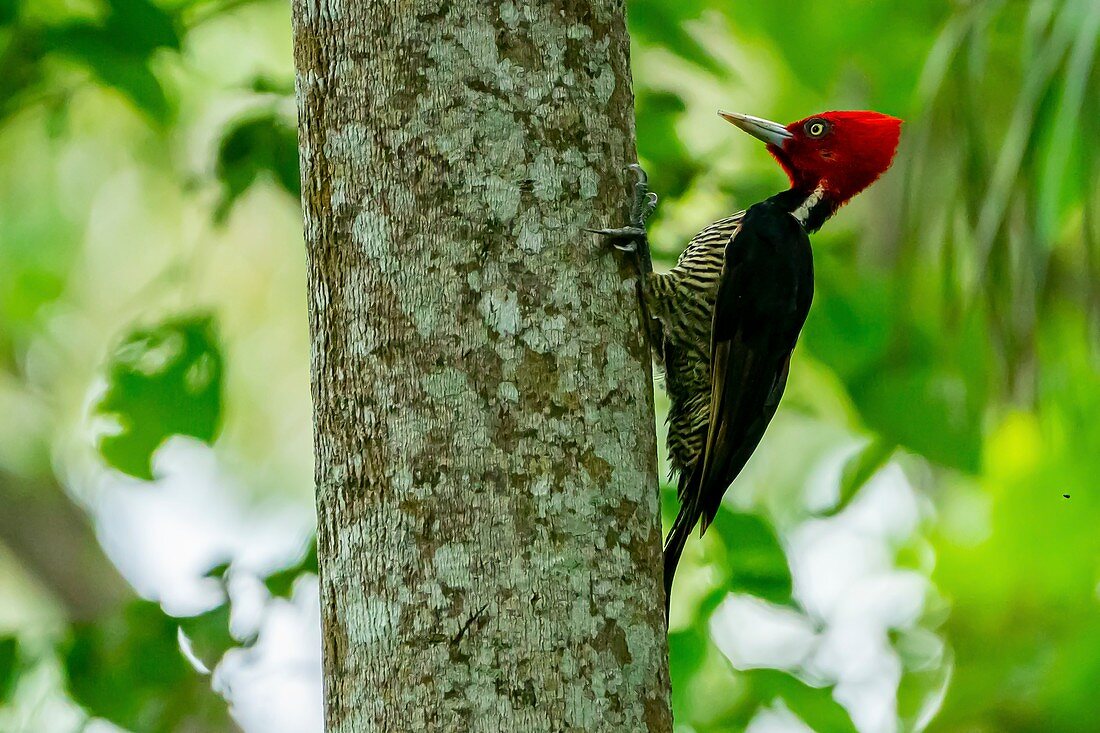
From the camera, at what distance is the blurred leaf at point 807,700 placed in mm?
2484

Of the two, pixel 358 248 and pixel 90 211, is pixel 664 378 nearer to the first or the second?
pixel 358 248

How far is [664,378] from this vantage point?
3.03 m

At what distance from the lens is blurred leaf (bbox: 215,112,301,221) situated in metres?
2.73

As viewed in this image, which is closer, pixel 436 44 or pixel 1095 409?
pixel 436 44

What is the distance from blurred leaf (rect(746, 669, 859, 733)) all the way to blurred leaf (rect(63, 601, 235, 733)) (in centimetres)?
117

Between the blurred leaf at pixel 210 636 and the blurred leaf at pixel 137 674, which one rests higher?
the blurred leaf at pixel 210 636

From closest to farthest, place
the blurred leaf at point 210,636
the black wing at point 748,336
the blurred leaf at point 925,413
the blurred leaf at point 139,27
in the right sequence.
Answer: the blurred leaf at point 139,27 < the blurred leaf at point 210,636 < the blurred leaf at point 925,413 < the black wing at point 748,336

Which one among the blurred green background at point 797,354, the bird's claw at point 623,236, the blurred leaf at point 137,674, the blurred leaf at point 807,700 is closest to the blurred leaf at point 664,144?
the blurred green background at point 797,354

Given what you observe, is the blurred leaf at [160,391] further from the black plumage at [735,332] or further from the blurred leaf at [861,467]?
the blurred leaf at [861,467]

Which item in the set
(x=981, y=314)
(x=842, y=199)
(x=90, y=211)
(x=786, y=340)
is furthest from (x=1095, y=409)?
(x=90, y=211)

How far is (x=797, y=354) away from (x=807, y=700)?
122 cm

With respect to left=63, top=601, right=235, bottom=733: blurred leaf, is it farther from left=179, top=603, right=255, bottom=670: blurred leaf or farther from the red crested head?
the red crested head

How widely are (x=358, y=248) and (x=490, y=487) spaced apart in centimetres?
39

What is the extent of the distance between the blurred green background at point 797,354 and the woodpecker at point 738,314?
0.24ft
